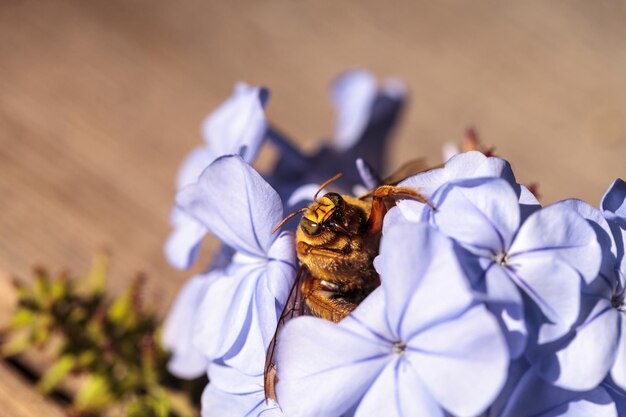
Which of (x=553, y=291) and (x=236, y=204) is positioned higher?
(x=553, y=291)

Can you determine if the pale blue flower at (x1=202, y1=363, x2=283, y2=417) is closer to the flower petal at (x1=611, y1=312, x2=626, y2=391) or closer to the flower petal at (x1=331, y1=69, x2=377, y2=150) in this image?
the flower petal at (x1=611, y1=312, x2=626, y2=391)

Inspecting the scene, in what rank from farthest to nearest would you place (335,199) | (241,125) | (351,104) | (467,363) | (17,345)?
(351,104), (17,345), (241,125), (335,199), (467,363)

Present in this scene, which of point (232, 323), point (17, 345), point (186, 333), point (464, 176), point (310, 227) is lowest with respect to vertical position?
point (17, 345)

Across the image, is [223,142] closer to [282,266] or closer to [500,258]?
[282,266]

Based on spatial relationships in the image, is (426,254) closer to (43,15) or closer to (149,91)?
(149,91)

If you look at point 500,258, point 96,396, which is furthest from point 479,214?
point 96,396

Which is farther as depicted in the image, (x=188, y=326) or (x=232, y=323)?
(x=188, y=326)

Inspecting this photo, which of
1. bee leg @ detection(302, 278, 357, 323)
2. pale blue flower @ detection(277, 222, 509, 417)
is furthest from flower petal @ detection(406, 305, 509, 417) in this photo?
bee leg @ detection(302, 278, 357, 323)

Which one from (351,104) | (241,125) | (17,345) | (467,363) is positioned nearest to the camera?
(467,363)
